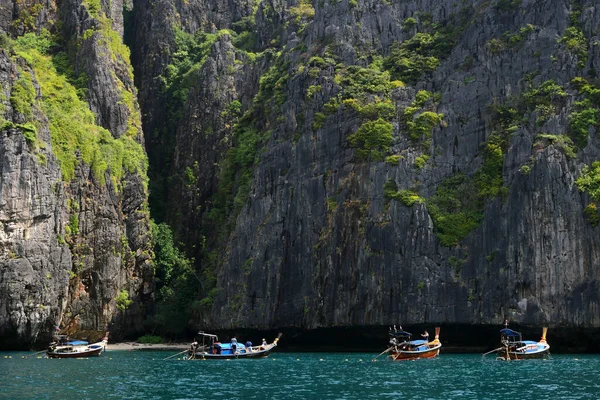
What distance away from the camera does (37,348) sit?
3002 inches

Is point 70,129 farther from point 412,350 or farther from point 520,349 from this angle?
point 520,349

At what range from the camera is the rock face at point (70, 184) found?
74375 mm

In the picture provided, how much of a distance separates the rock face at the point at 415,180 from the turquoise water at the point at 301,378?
297 inches

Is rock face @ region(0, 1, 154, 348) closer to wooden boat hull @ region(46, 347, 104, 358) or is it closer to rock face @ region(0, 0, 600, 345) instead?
rock face @ region(0, 0, 600, 345)

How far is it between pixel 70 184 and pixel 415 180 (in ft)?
107

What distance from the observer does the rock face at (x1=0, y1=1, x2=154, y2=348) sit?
7438cm

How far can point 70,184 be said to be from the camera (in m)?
82.8

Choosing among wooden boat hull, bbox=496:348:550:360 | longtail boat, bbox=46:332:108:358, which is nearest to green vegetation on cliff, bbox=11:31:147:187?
longtail boat, bbox=46:332:108:358

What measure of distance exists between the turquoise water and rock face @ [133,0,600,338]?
754 centimetres

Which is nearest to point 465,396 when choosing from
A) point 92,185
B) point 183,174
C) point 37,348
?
point 37,348

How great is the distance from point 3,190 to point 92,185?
11.9m

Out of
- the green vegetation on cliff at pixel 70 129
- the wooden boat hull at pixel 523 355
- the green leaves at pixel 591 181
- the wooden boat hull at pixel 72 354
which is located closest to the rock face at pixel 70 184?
the green vegetation on cliff at pixel 70 129

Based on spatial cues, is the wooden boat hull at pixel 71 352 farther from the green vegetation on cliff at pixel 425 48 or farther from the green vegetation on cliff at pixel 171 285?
the green vegetation on cliff at pixel 425 48

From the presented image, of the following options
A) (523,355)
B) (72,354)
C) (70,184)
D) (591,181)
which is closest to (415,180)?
(591,181)
